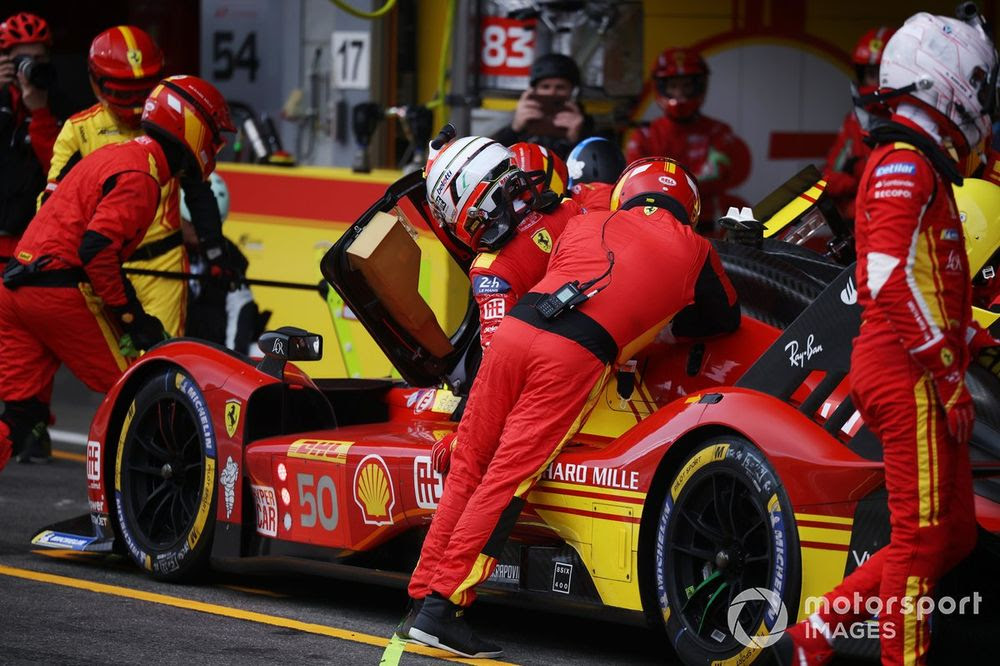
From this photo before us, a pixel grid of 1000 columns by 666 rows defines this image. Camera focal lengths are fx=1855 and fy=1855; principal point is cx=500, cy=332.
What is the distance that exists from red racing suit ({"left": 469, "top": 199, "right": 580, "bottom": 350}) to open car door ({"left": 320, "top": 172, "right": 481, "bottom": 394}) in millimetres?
473

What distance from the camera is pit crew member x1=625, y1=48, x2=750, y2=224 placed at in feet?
38.0

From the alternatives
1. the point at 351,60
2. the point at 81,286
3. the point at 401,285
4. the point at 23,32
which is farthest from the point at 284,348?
the point at 351,60

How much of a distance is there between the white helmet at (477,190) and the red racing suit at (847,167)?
453 centimetres

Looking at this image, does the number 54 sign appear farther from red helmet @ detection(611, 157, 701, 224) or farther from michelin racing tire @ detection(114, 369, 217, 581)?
red helmet @ detection(611, 157, 701, 224)

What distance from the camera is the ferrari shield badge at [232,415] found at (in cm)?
670

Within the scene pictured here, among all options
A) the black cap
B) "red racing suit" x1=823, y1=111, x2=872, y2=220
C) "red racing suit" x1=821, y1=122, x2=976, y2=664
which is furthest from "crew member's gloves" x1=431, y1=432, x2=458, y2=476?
"red racing suit" x1=823, y1=111, x2=872, y2=220

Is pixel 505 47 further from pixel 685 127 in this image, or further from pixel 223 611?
pixel 223 611

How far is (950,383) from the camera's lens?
4539 millimetres

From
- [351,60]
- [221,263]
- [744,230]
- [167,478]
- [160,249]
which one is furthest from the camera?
[351,60]

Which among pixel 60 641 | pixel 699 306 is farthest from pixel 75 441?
pixel 699 306

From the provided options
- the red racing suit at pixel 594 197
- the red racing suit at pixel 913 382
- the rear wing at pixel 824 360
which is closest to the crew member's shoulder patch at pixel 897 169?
the red racing suit at pixel 913 382

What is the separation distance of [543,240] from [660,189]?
0.42 meters

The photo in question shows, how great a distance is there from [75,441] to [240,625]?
4953 millimetres

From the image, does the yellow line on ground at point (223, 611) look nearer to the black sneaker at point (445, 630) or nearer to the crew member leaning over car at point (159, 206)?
the black sneaker at point (445, 630)
